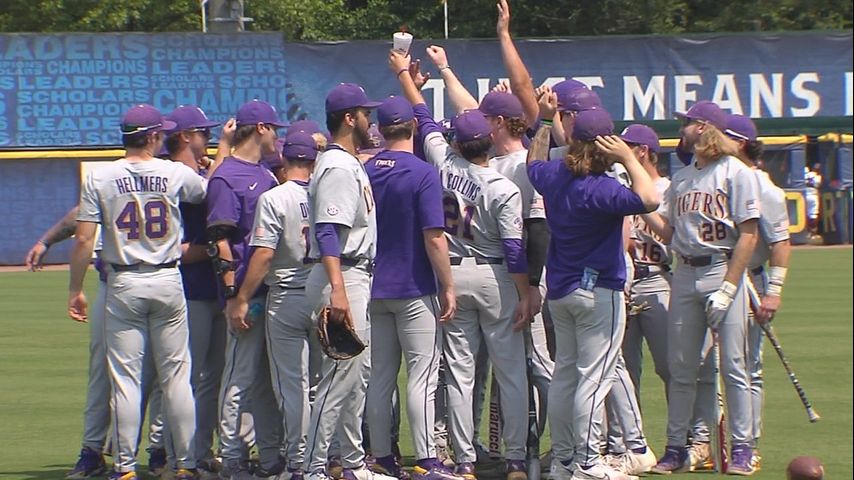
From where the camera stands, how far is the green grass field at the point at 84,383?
7801 mm

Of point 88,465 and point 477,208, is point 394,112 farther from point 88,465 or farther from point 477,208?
point 88,465

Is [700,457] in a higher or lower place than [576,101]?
lower

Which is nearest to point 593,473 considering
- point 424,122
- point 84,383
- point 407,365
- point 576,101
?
point 407,365

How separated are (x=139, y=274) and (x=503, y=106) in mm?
2303

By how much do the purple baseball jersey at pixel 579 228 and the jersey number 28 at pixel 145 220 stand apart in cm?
204

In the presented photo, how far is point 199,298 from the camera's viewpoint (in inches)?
300

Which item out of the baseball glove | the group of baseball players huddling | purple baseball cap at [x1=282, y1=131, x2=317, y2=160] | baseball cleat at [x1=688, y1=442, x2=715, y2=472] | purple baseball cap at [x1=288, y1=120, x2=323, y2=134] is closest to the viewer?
the baseball glove

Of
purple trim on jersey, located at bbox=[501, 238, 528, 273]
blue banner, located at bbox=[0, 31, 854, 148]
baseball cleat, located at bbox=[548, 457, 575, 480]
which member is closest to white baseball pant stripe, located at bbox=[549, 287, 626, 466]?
baseball cleat, located at bbox=[548, 457, 575, 480]

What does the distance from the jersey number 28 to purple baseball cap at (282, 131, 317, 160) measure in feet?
2.50

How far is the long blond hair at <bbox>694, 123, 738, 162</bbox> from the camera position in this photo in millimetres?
7492

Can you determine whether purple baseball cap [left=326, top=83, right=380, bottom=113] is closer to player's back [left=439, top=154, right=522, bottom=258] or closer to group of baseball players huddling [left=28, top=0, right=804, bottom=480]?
group of baseball players huddling [left=28, top=0, right=804, bottom=480]

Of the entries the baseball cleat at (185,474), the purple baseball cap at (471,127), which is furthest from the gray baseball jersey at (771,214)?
the baseball cleat at (185,474)

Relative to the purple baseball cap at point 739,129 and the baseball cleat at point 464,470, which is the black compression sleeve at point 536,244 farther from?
the purple baseball cap at point 739,129

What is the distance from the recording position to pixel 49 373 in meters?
11.5
